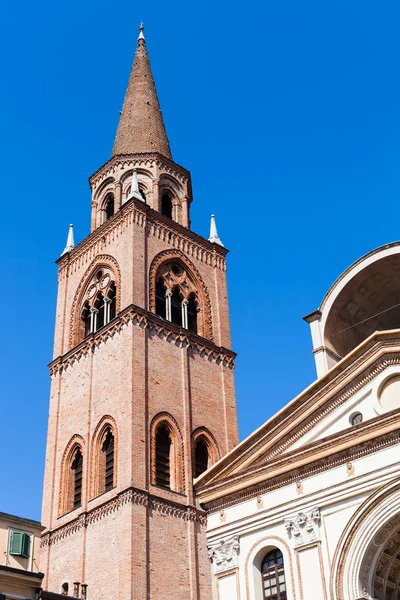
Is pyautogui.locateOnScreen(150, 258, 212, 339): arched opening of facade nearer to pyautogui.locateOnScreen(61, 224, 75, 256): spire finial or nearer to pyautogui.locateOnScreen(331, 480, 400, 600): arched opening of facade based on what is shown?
pyautogui.locateOnScreen(61, 224, 75, 256): spire finial

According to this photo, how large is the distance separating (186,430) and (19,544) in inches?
416

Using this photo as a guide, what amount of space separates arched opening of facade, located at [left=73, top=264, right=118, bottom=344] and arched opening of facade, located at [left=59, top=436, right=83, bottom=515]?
4.84m

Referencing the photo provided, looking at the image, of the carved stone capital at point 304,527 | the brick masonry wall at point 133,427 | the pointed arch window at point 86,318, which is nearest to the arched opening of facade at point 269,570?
the carved stone capital at point 304,527

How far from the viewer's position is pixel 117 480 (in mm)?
28766

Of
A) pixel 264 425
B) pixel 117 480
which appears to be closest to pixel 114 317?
pixel 117 480

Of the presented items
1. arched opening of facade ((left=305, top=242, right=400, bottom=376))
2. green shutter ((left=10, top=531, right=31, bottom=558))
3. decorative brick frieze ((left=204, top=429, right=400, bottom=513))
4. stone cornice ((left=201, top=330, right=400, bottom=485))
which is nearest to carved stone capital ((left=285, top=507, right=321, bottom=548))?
decorative brick frieze ((left=204, top=429, right=400, bottom=513))

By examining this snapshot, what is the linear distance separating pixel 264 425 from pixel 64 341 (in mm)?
13160

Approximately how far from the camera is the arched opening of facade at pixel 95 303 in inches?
1342

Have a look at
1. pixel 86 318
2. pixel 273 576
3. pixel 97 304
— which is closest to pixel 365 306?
pixel 273 576

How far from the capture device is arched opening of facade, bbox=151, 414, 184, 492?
96.8 feet

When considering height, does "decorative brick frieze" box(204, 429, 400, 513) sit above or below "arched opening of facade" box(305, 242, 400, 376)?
below

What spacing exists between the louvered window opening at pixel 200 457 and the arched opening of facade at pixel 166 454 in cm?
105

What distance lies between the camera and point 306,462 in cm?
2302

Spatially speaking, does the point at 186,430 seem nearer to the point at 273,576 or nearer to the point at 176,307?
the point at 176,307
